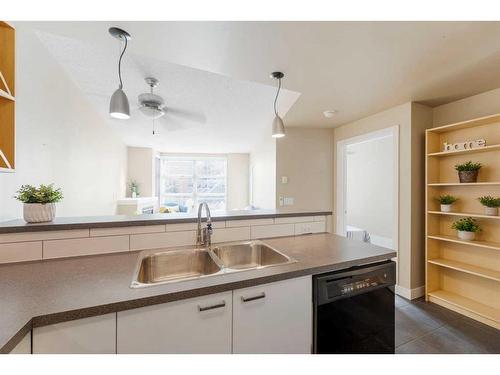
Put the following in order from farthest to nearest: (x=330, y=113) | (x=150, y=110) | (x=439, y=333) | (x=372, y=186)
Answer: (x=372, y=186), (x=330, y=113), (x=150, y=110), (x=439, y=333)

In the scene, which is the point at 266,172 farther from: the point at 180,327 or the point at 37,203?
the point at 180,327

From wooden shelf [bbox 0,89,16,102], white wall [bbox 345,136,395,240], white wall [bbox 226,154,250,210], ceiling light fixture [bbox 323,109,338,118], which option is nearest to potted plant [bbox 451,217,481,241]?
ceiling light fixture [bbox 323,109,338,118]

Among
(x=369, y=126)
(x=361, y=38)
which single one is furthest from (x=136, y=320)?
(x=369, y=126)

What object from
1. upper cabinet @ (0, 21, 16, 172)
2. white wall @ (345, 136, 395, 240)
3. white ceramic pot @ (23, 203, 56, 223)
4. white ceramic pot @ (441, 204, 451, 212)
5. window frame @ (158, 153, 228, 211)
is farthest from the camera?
window frame @ (158, 153, 228, 211)

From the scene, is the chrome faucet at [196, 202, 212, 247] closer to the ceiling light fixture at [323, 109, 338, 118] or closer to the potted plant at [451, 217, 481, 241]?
the ceiling light fixture at [323, 109, 338, 118]

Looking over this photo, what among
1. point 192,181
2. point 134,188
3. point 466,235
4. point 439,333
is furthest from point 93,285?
point 192,181

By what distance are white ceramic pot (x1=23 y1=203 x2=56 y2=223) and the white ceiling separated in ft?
3.58

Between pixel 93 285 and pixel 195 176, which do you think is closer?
pixel 93 285

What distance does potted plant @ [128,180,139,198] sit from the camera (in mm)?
5632

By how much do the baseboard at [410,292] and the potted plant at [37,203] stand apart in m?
3.29

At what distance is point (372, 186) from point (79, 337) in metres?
5.61

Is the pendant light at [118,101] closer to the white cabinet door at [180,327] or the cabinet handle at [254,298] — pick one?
the white cabinet door at [180,327]

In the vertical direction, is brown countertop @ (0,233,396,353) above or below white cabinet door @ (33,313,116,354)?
above

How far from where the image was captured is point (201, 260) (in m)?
1.35
